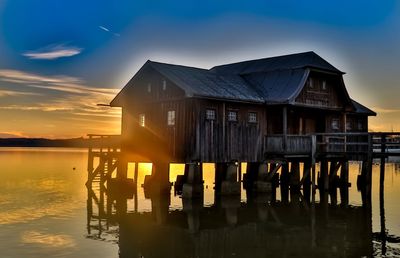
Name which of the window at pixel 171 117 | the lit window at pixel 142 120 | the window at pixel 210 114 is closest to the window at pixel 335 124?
the window at pixel 210 114

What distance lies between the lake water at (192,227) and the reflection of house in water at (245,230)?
36 millimetres

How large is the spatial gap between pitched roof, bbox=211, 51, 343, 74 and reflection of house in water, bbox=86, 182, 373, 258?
997 centimetres

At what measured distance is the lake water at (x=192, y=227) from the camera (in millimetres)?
17984

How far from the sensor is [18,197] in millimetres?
34719

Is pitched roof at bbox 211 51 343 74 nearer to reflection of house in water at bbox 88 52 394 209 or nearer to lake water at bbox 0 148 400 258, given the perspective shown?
reflection of house in water at bbox 88 52 394 209

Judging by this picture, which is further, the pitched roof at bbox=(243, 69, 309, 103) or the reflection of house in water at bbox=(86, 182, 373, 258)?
the pitched roof at bbox=(243, 69, 309, 103)

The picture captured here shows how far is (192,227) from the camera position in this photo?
2252 centimetres

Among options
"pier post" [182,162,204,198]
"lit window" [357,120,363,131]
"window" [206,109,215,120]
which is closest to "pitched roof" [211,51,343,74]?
"window" [206,109,215,120]

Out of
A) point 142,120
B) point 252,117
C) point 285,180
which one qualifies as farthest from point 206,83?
point 285,180

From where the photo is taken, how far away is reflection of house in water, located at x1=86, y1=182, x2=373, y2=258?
17.9m

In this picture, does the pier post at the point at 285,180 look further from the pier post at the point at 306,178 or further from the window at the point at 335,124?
the window at the point at 335,124

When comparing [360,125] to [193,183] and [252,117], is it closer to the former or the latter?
[252,117]

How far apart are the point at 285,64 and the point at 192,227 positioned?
17659mm

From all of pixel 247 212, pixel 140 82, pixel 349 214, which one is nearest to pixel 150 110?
pixel 140 82
